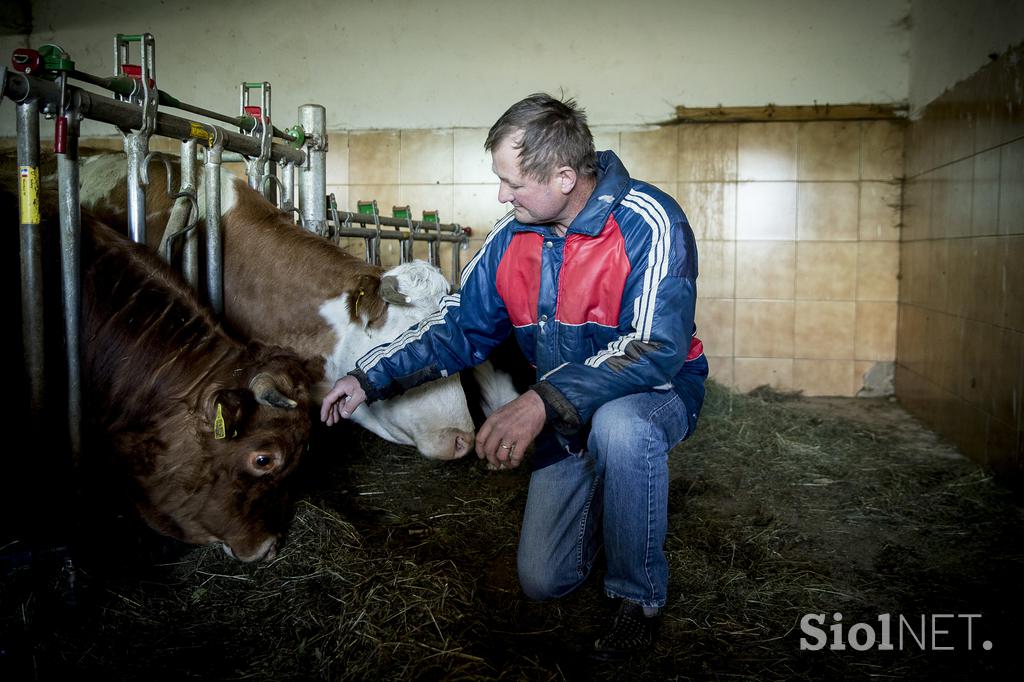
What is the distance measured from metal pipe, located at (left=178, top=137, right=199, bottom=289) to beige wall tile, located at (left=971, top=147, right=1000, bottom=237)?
158 inches

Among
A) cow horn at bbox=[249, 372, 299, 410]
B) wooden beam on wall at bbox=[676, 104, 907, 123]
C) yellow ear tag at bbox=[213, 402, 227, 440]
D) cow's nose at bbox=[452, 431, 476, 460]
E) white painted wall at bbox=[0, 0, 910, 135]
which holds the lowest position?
cow's nose at bbox=[452, 431, 476, 460]

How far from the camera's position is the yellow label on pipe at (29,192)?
2.09 metres

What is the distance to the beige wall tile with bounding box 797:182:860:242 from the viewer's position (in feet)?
20.2

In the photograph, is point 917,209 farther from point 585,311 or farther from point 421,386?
point 585,311

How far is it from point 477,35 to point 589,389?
510cm

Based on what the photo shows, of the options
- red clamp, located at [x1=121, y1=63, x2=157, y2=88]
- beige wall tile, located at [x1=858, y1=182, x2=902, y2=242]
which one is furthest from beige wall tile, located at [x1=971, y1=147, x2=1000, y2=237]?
red clamp, located at [x1=121, y1=63, x2=157, y2=88]

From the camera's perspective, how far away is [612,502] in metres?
2.10

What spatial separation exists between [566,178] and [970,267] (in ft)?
11.3

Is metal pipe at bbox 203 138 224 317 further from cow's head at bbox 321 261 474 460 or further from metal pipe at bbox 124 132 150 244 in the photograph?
cow's head at bbox 321 261 474 460

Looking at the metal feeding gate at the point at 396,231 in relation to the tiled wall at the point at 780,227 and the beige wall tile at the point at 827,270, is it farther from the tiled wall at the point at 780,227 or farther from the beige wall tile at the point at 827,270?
the beige wall tile at the point at 827,270

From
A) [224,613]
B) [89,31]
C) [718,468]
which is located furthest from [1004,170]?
[89,31]

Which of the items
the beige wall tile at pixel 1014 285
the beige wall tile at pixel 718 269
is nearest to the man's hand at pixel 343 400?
the beige wall tile at pixel 1014 285

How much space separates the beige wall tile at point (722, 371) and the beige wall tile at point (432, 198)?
2241 mm

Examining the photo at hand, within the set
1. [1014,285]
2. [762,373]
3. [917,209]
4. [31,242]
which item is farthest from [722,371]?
[31,242]
